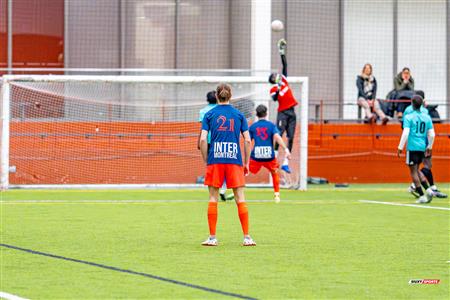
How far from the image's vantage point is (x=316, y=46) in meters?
32.0

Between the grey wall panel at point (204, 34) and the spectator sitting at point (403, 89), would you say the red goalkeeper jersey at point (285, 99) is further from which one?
the grey wall panel at point (204, 34)

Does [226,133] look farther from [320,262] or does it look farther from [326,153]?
[326,153]

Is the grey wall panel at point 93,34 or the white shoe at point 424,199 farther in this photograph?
the grey wall panel at point 93,34

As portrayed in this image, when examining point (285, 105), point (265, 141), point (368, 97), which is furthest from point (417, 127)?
point (368, 97)

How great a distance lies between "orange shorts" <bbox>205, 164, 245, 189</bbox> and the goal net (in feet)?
36.1

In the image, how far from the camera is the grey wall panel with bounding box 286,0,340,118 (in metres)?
31.6

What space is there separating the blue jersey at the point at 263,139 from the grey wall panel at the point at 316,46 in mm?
12710

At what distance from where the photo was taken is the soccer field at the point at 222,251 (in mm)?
8391

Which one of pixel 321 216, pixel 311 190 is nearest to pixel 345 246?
pixel 321 216

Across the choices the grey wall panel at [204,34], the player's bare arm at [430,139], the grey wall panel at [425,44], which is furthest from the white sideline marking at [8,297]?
the grey wall panel at [425,44]

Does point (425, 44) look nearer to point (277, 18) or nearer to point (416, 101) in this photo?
point (277, 18)

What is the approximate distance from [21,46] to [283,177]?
9959mm

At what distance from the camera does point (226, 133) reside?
460 inches

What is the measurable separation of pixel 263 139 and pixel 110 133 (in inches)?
245
